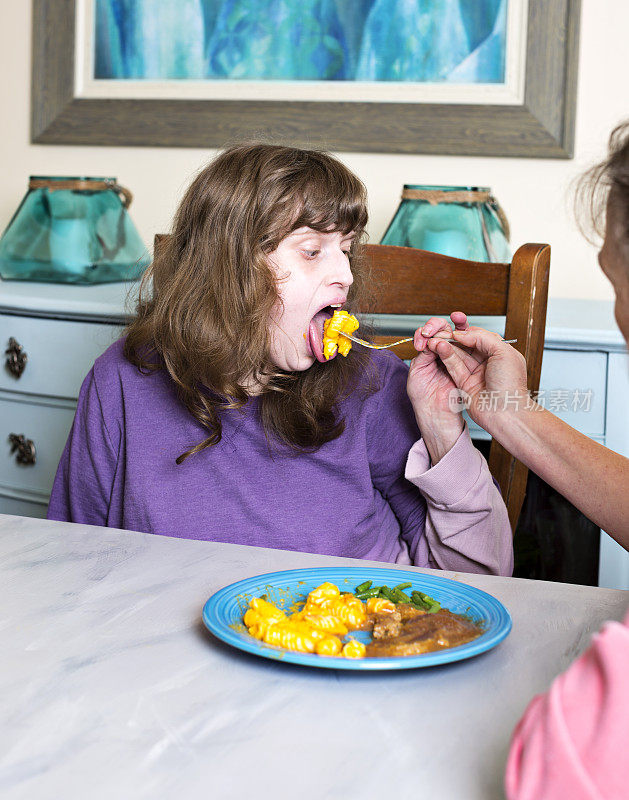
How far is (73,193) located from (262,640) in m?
1.55

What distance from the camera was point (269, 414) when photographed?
1246 millimetres

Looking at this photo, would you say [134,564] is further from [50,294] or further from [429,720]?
[50,294]

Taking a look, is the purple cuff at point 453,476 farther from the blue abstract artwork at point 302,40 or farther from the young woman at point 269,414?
the blue abstract artwork at point 302,40

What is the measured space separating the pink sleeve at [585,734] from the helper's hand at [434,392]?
72cm

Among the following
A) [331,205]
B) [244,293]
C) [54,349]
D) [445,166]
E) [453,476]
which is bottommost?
[453,476]

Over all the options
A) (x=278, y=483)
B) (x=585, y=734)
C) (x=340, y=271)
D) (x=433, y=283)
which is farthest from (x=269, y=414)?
(x=585, y=734)

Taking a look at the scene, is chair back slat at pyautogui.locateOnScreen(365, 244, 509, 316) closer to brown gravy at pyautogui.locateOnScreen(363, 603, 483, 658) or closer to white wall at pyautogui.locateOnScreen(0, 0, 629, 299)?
white wall at pyautogui.locateOnScreen(0, 0, 629, 299)

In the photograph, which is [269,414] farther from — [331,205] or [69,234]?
[69,234]

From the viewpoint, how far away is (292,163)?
4.03ft

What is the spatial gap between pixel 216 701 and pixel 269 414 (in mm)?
652

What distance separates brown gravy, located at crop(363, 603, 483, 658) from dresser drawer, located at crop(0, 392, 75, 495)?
1.26 metres

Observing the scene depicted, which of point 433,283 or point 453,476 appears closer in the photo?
point 453,476

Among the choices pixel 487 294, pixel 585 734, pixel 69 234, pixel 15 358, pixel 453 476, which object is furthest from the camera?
pixel 69 234

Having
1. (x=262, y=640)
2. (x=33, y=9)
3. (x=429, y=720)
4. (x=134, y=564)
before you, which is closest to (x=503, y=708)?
(x=429, y=720)
